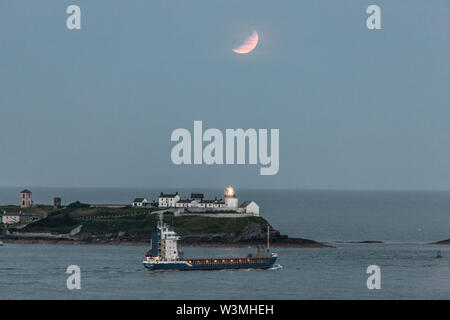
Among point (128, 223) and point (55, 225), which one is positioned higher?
point (128, 223)

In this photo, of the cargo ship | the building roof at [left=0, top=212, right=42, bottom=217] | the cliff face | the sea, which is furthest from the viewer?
the building roof at [left=0, top=212, right=42, bottom=217]

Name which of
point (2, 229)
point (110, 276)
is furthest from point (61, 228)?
point (110, 276)

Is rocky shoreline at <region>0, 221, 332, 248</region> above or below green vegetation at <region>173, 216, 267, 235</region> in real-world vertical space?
below

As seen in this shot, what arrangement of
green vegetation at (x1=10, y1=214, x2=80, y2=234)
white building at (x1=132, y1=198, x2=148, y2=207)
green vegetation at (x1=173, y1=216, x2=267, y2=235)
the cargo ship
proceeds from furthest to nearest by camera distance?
white building at (x1=132, y1=198, x2=148, y2=207)
green vegetation at (x1=10, y1=214, x2=80, y2=234)
green vegetation at (x1=173, y1=216, x2=267, y2=235)
the cargo ship

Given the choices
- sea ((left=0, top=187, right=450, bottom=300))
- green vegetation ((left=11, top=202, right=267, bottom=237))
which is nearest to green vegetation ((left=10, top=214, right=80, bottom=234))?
green vegetation ((left=11, top=202, right=267, bottom=237))

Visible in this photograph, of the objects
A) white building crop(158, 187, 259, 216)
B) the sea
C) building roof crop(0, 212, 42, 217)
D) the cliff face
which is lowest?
the sea

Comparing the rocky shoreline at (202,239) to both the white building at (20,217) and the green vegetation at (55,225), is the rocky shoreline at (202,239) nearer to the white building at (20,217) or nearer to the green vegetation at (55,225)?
the green vegetation at (55,225)

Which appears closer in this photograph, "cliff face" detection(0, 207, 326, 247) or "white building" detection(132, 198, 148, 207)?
"cliff face" detection(0, 207, 326, 247)

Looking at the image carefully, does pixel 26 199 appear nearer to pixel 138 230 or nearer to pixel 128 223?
pixel 128 223

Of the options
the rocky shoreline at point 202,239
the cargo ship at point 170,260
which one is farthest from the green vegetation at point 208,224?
the cargo ship at point 170,260

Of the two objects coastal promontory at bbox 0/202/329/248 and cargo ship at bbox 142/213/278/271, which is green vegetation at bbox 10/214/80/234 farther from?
cargo ship at bbox 142/213/278/271

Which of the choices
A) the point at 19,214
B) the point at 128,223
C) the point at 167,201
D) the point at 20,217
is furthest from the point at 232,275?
the point at 19,214
